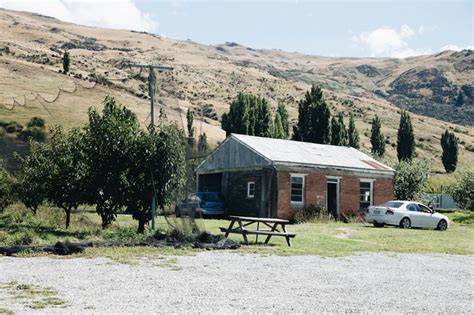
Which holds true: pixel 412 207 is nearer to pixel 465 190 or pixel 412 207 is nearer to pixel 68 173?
pixel 68 173

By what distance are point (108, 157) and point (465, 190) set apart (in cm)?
3645

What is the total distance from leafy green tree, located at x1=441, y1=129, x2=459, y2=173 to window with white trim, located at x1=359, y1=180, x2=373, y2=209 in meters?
60.0

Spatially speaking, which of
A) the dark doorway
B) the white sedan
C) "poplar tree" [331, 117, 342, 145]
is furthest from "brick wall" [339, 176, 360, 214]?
"poplar tree" [331, 117, 342, 145]

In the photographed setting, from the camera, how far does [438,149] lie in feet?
354

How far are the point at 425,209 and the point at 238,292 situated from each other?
21692 millimetres

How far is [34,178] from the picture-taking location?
20.4 m

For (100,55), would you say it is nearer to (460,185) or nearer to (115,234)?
(460,185)

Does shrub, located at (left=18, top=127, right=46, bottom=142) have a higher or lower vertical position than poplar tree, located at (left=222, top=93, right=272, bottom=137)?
lower

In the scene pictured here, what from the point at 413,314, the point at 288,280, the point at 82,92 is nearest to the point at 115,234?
the point at 288,280

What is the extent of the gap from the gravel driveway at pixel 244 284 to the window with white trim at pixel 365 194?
19510 millimetres

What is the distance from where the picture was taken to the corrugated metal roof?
31.2m

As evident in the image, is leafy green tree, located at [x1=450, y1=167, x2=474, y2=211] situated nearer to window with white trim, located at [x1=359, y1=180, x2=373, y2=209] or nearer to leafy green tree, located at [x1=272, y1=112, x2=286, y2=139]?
window with white trim, located at [x1=359, y1=180, x2=373, y2=209]

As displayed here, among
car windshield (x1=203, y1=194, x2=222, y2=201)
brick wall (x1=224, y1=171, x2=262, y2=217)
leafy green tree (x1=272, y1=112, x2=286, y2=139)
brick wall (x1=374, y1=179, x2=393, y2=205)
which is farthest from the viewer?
leafy green tree (x1=272, y1=112, x2=286, y2=139)

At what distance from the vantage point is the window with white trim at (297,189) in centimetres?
3058
